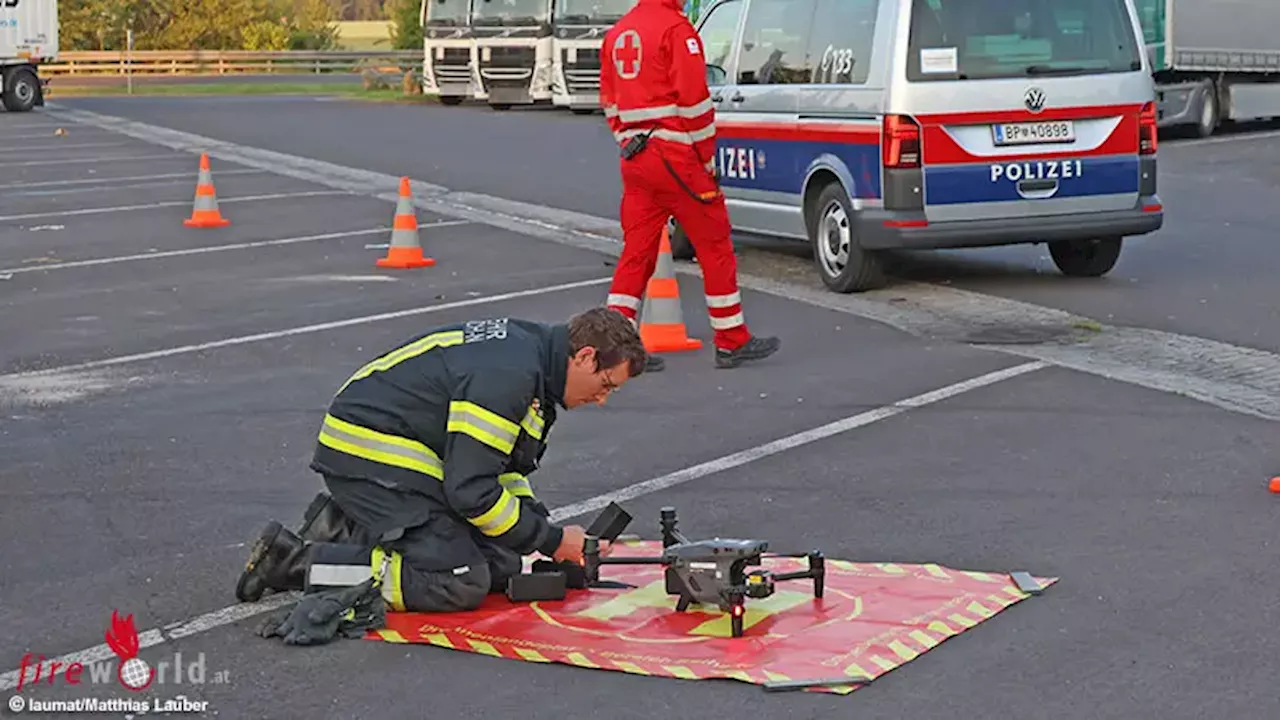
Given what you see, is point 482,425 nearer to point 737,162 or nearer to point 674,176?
point 674,176

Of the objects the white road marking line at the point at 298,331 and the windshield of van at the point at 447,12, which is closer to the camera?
the white road marking line at the point at 298,331

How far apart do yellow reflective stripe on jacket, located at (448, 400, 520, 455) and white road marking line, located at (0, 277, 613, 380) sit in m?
5.25

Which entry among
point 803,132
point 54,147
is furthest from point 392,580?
point 54,147

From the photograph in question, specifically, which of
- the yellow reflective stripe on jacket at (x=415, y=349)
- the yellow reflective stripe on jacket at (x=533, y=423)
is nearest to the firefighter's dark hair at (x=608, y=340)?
the yellow reflective stripe on jacket at (x=533, y=423)

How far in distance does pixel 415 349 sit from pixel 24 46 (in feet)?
126

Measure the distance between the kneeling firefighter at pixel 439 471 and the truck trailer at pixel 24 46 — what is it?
37.8m

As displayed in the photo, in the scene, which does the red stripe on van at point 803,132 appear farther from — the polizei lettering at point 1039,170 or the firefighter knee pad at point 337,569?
Result: the firefighter knee pad at point 337,569

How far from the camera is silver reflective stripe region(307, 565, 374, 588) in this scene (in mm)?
6121

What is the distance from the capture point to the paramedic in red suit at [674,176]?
10453 millimetres

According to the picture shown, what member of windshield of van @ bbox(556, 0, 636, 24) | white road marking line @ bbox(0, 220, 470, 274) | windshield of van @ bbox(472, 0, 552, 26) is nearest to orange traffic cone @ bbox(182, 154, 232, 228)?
white road marking line @ bbox(0, 220, 470, 274)

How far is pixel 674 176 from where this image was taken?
410 inches

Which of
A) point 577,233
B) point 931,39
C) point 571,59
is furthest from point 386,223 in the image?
point 571,59

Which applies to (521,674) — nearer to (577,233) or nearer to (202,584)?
(202,584)

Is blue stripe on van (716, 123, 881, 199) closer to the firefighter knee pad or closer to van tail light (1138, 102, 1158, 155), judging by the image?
van tail light (1138, 102, 1158, 155)
